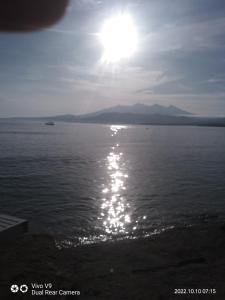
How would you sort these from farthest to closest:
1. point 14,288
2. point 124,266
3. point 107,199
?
1. point 107,199
2. point 124,266
3. point 14,288

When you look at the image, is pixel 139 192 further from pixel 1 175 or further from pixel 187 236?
pixel 1 175

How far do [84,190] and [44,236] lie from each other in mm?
10145

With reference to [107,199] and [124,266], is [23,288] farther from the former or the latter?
[107,199]

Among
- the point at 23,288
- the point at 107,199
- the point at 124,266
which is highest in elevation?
the point at 107,199

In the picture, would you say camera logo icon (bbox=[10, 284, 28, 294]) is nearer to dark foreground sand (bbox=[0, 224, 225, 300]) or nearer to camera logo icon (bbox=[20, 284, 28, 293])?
camera logo icon (bbox=[20, 284, 28, 293])

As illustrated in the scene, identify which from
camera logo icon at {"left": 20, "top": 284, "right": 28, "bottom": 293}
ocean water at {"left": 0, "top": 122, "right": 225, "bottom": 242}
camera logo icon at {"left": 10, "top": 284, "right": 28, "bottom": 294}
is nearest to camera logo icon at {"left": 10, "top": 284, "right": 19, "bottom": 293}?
camera logo icon at {"left": 10, "top": 284, "right": 28, "bottom": 294}

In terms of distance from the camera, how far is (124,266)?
33.8ft

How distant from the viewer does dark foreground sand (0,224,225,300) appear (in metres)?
8.48

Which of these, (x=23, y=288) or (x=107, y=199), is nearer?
(x=23, y=288)

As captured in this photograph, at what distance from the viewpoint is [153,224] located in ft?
49.6

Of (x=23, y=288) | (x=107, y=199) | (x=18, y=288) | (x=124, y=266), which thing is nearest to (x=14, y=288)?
(x=18, y=288)

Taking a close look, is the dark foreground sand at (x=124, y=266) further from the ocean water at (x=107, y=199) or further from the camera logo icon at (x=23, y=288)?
the ocean water at (x=107, y=199)

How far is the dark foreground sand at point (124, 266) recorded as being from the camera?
334 inches

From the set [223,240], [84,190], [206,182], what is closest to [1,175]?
[84,190]
